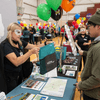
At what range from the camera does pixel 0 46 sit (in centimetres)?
119

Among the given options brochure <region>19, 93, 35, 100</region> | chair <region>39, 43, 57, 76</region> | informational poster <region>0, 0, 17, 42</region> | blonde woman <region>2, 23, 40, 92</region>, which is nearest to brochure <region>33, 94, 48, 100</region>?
brochure <region>19, 93, 35, 100</region>

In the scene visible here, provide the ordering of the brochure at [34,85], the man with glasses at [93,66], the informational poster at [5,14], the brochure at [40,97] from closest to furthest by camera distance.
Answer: the man with glasses at [93,66]
the brochure at [40,97]
the brochure at [34,85]
the informational poster at [5,14]

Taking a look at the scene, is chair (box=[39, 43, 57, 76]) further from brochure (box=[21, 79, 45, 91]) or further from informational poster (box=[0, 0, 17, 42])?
informational poster (box=[0, 0, 17, 42])

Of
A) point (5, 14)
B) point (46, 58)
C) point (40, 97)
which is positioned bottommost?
point (40, 97)

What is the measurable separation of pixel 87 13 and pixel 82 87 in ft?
36.8

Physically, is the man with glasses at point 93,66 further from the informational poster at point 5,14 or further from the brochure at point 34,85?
the informational poster at point 5,14

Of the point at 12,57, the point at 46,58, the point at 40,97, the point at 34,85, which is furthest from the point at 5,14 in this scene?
the point at 40,97

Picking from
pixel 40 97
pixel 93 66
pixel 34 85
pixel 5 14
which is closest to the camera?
pixel 93 66

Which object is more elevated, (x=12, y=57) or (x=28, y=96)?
(x=12, y=57)

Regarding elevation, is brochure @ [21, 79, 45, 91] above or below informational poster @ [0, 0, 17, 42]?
below

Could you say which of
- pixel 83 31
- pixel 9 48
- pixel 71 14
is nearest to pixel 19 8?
pixel 9 48

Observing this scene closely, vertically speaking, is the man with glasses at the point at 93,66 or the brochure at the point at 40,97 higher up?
the man with glasses at the point at 93,66

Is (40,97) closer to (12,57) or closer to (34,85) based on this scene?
(34,85)

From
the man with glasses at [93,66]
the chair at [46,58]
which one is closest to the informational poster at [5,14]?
the chair at [46,58]
